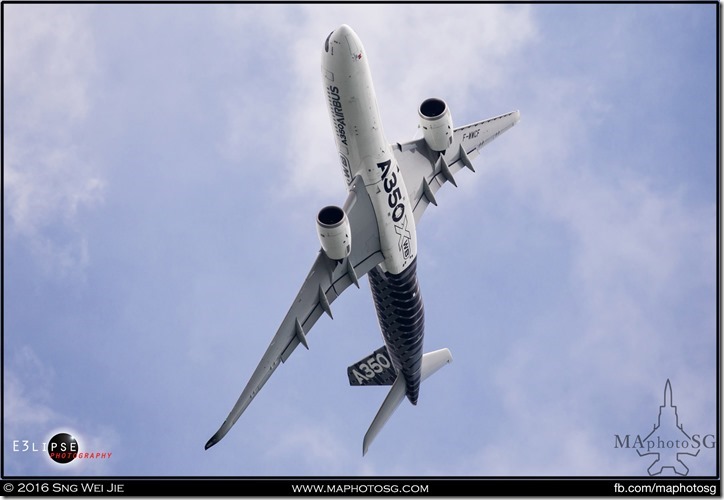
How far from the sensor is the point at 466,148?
57.5 meters

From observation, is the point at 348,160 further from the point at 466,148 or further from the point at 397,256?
the point at 466,148

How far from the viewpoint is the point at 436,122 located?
53.3 metres

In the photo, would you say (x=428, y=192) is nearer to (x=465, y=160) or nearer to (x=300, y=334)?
(x=465, y=160)

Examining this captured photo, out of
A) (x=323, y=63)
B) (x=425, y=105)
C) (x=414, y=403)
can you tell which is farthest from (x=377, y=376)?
(x=323, y=63)

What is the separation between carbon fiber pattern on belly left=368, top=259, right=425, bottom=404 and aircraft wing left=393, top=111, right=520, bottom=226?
323 centimetres

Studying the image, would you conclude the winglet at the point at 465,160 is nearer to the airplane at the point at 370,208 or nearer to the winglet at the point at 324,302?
the airplane at the point at 370,208

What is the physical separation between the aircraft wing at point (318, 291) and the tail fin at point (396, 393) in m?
10.8

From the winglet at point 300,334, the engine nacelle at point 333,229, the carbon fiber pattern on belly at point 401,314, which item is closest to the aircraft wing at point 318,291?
the winglet at point 300,334

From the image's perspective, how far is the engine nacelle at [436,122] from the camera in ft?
175

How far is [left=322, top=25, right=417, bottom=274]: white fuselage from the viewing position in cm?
4725

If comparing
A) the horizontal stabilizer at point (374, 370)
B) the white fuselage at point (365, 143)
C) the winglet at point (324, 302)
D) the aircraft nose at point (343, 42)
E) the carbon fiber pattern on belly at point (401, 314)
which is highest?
the aircraft nose at point (343, 42)

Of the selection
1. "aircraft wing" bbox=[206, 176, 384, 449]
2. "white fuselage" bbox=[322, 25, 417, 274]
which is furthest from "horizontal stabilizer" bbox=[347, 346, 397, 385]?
"aircraft wing" bbox=[206, 176, 384, 449]

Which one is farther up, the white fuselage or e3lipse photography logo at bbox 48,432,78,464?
the white fuselage

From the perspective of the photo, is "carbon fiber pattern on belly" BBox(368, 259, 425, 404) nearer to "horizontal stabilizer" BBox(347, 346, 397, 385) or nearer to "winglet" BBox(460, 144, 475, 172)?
"horizontal stabilizer" BBox(347, 346, 397, 385)
